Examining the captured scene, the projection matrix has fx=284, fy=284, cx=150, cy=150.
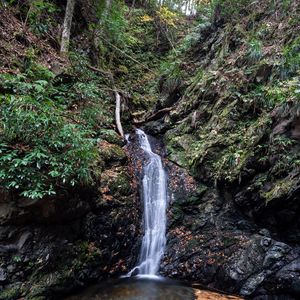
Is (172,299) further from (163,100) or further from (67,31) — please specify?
(67,31)

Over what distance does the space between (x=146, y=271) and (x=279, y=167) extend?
3.85 meters

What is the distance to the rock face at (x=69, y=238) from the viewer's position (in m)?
4.82

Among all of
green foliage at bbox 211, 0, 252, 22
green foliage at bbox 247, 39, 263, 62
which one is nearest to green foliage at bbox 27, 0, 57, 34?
green foliage at bbox 247, 39, 263, 62

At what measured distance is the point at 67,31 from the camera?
952cm

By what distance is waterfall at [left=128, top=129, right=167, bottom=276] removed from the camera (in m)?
6.79

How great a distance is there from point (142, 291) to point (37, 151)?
3.42 meters

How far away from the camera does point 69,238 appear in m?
5.68

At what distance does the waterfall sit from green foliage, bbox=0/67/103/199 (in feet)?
8.10

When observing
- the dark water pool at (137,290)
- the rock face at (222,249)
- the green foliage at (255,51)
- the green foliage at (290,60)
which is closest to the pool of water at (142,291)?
the dark water pool at (137,290)

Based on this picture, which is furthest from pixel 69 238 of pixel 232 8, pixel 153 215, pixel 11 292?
pixel 232 8

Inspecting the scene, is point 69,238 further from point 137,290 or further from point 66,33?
point 66,33

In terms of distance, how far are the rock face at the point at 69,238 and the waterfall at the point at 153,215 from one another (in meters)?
0.30

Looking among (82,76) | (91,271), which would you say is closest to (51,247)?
(91,271)

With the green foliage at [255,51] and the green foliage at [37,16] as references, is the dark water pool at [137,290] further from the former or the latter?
the green foliage at [37,16]
